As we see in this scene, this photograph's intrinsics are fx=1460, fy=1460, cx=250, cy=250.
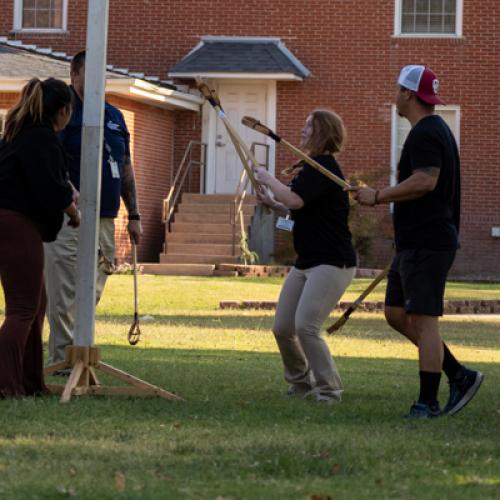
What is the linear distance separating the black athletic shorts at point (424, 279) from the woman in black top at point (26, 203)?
2033 mm

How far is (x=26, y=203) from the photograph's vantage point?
8.63 m

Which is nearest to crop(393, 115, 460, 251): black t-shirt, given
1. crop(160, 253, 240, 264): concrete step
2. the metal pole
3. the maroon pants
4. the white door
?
the metal pole

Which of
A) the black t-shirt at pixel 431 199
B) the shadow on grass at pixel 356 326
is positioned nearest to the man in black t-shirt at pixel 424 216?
the black t-shirt at pixel 431 199

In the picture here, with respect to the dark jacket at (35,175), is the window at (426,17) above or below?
above

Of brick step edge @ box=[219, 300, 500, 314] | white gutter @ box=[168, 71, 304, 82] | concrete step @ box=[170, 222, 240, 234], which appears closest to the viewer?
brick step edge @ box=[219, 300, 500, 314]

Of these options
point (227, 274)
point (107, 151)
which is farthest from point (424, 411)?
point (227, 274)

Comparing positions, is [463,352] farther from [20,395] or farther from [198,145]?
[198,145]

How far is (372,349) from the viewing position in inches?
560

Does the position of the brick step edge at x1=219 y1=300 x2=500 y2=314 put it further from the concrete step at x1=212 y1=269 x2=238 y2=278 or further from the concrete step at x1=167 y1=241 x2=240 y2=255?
the concrete step at x1=167 y1=241 x2=240 y2=255

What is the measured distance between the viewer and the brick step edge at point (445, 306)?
63.7 feet

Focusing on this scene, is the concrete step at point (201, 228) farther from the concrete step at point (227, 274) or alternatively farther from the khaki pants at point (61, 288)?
the khaki pants at point (61, 288)

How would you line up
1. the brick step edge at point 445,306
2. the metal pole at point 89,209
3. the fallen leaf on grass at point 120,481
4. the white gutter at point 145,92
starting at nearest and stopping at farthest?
1. the fallen leaf on grass at point 120,481
2. the metal pole at point 89,209
3. the brick step edge at point 445,306
4. the white gutter at point 145,92

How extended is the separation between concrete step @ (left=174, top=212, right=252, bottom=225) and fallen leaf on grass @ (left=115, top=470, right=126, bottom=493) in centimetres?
2173

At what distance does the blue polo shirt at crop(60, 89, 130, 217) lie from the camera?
10164 millimetres
